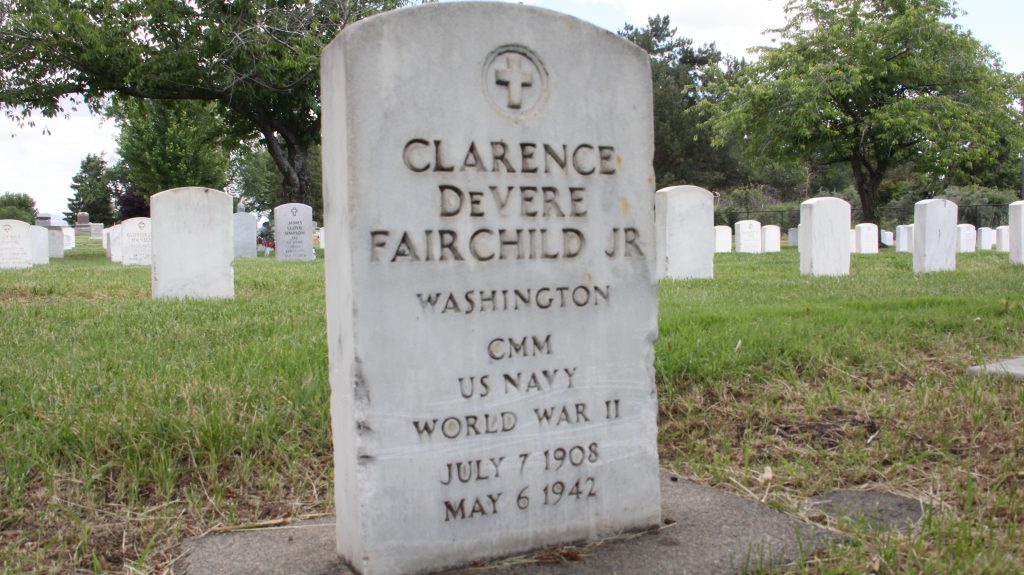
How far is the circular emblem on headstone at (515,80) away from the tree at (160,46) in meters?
16.7

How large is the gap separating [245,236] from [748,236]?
1401 cm

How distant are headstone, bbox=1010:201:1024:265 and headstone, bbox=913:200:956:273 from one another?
4.34 ft

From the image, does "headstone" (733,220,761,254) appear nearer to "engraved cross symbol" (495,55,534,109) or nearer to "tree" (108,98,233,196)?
"engraved cross symbol" (495,55,534,109)

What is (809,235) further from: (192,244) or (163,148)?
(163,148)

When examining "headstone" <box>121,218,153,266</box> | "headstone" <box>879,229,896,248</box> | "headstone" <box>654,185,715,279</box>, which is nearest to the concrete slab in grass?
"headstone" <box>654,185,715,279</box>

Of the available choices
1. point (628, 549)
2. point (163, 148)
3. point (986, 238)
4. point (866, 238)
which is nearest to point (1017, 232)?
point (866, 238)

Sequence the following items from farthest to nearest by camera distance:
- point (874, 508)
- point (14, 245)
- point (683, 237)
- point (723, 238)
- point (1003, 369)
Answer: point (723, 238) < point (14, 245) < point (683, 237) < point (1003, 369) < point (874, 508)

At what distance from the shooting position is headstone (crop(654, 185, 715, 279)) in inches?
424

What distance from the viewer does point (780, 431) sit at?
3.60m

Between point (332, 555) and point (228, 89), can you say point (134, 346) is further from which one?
point (228, 89)

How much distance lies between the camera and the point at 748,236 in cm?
2358

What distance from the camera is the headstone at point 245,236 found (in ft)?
70.3

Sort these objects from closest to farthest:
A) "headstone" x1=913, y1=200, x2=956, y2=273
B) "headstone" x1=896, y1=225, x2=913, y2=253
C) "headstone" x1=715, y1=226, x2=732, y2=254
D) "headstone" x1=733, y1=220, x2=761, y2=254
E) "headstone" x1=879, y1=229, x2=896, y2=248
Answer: "headstone" x1=913, y1=200, x2=956, y2=273
"headstone" x1=733, y1=220, x2=761, y2=254
"headstone" x1=896, y1=225, x2=913, y2=253
"headstone" x1=715, y1=226, x2=732, y2=254
"headstone" x1=879, y1=229, x2=896, y2=248

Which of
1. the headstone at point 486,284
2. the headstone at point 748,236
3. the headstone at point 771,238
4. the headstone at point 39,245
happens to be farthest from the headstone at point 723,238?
the headstone at point 486,284
